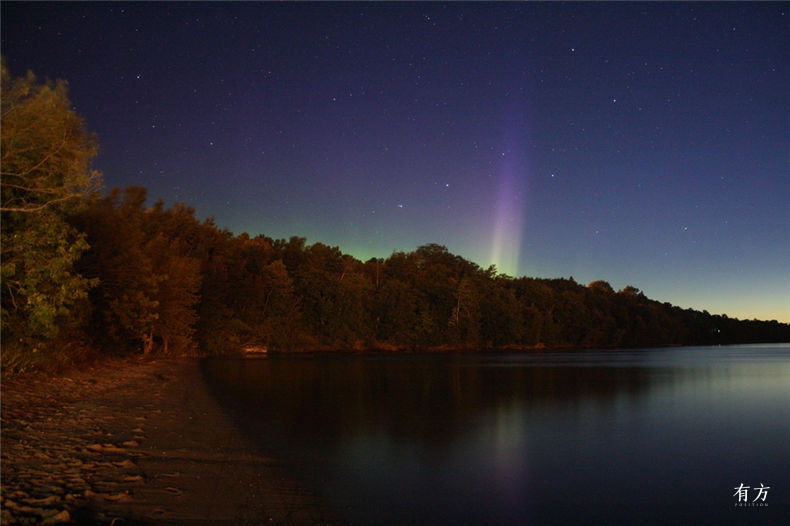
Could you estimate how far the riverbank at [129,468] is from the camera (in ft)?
25.8

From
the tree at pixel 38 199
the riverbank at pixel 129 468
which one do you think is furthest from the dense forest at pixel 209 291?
the riverbank at pixel 129 468

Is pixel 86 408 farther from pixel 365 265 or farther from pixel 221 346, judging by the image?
pixel 365 265

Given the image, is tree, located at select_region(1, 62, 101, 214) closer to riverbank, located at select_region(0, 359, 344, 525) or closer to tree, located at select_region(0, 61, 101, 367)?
tree, located at select_region(0, 61, 101, 367)

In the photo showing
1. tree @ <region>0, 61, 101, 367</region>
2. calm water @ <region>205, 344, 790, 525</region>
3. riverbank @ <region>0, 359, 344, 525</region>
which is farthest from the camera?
tree @ <region>0, 61, 101, 367</region>

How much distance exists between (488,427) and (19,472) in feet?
48.4

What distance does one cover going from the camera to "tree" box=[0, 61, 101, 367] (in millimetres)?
15828

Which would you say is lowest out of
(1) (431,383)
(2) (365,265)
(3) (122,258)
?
(1) (431,383)

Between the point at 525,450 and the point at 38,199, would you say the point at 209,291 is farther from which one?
the point at 525,450

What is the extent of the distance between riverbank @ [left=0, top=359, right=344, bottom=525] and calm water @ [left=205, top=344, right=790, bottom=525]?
1108mm

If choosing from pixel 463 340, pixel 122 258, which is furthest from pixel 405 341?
pixel 122 258

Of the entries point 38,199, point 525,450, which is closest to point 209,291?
point 38,199

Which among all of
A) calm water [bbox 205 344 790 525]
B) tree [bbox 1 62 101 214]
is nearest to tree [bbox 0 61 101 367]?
tree [bbox 1 62 101 214]

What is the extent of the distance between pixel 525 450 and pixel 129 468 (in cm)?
1078

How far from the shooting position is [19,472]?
28.3 feet
